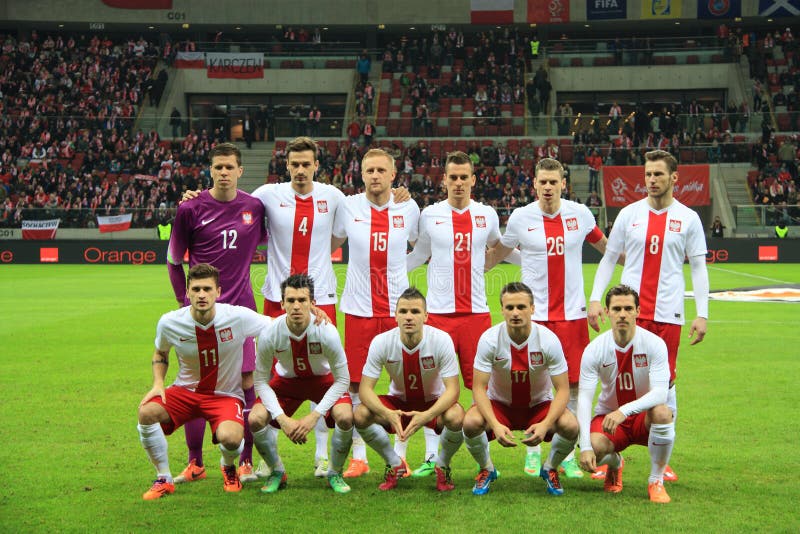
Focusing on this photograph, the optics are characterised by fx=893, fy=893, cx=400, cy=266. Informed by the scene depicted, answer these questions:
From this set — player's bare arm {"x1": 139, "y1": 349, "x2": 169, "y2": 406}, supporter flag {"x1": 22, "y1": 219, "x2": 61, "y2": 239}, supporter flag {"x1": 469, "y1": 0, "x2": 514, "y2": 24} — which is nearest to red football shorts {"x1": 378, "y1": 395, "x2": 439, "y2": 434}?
player's bare arm {"x1": 139, "y1": 349, "x2": 169, "y2": 406}

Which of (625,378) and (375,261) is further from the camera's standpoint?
(375,261)

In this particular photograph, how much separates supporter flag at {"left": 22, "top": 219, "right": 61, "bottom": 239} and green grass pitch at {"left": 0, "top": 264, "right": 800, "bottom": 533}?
19998mm

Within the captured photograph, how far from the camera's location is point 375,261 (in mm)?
6781

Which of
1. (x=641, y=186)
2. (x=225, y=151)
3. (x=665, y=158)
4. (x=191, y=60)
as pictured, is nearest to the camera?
(x=665, y=158)

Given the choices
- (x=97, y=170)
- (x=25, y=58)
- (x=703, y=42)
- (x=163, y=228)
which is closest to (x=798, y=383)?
(x=163, y=228)

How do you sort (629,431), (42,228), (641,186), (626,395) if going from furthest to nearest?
(641,186)
(42,228)
(626,395)
(629,431)

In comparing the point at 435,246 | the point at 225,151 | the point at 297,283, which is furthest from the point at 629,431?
the point at 225,151

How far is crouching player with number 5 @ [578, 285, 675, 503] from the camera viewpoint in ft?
18.3

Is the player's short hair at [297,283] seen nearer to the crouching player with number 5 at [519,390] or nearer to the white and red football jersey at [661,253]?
the crouching player with number 5 at [519,390]

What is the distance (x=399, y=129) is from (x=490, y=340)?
Answer: 3056 centimetres

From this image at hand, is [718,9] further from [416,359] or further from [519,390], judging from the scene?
[416,359]

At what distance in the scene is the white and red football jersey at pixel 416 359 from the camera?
233 inches

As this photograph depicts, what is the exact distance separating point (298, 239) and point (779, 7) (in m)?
39.3

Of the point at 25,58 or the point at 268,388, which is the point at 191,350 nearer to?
the point at 268,388
